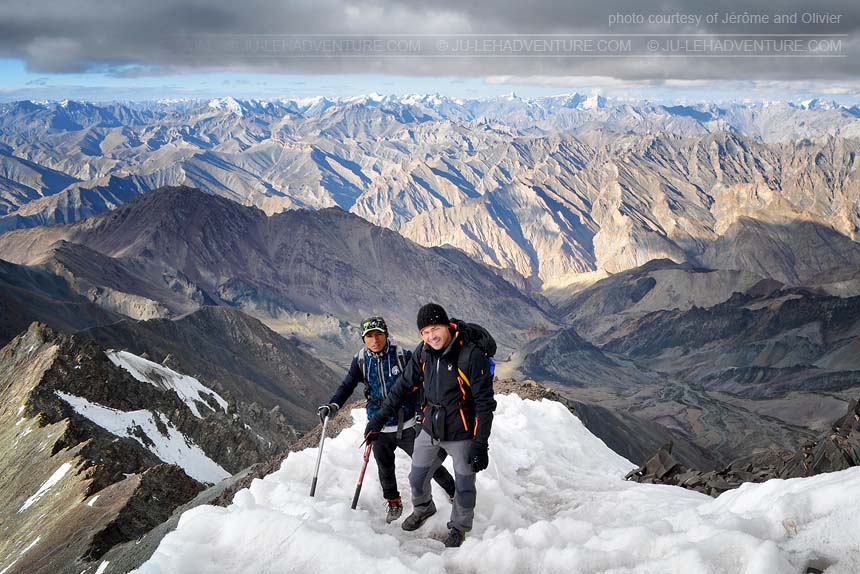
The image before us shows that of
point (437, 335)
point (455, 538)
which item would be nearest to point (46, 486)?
point (455, 538)

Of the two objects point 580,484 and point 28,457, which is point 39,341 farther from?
point 580,484

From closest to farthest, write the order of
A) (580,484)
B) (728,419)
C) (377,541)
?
(377,541) → (580,484) → (728,419)

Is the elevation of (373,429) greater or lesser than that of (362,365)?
lesser

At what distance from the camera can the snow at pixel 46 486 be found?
72.4ft

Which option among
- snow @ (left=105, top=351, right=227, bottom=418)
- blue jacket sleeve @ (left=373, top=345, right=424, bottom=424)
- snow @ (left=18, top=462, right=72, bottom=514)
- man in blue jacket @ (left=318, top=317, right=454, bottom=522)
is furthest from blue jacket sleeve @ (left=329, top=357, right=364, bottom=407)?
snow @ (left=105, top=351, right=227, bottom=418)

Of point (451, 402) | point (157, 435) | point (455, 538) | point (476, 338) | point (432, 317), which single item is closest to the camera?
point (432, 317)

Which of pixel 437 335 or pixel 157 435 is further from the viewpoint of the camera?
pixel 157 435

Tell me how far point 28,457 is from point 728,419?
110508 millimetres

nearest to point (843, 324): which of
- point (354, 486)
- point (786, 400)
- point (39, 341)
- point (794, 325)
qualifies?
point (794, 325)

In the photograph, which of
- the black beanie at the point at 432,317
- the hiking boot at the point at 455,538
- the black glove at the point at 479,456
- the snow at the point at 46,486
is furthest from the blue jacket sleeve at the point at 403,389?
the snow at the point at 46,486

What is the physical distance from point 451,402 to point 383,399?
1.78 metres

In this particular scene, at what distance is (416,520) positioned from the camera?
9883mm

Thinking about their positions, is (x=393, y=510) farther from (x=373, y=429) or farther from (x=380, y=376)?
(x=380, y=376)

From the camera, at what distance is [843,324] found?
155 meters
